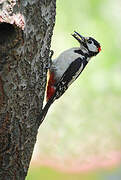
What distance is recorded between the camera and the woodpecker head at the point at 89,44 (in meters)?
4.11

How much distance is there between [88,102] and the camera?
5.87 metres

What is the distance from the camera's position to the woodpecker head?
411 centimetres

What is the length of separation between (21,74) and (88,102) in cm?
→ 304

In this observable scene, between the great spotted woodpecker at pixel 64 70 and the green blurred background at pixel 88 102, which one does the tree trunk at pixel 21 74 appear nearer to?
the great spotted woodpecker at pixel 64 70

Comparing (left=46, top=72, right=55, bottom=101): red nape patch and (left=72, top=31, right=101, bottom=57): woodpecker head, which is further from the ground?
(left=72, top=31, right=101, bottom=57): woodpecker head

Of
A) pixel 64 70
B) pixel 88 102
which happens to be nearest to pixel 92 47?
pixel 64 70

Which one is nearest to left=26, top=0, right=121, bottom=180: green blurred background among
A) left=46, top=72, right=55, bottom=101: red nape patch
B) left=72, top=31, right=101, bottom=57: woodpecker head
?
left=72, top=31, right=101, bottom=57: woodpecker head

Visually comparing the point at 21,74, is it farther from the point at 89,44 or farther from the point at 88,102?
the point at 88,102

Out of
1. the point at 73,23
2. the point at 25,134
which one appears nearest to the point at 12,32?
the point at 25,134

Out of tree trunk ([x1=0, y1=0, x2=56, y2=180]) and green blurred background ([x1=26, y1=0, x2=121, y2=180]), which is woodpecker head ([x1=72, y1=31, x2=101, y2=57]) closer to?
tree trunk ([x1=0, y1=0, x2=56, y2=180])

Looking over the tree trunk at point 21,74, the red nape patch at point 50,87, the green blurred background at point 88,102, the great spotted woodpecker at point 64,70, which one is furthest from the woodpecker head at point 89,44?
the green blurred background at point 88,102

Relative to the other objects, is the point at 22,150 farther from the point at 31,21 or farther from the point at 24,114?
the point at 31,21

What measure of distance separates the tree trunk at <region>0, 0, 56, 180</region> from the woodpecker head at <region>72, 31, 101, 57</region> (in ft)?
3.61

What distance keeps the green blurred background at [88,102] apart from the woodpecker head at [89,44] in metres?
1.27
